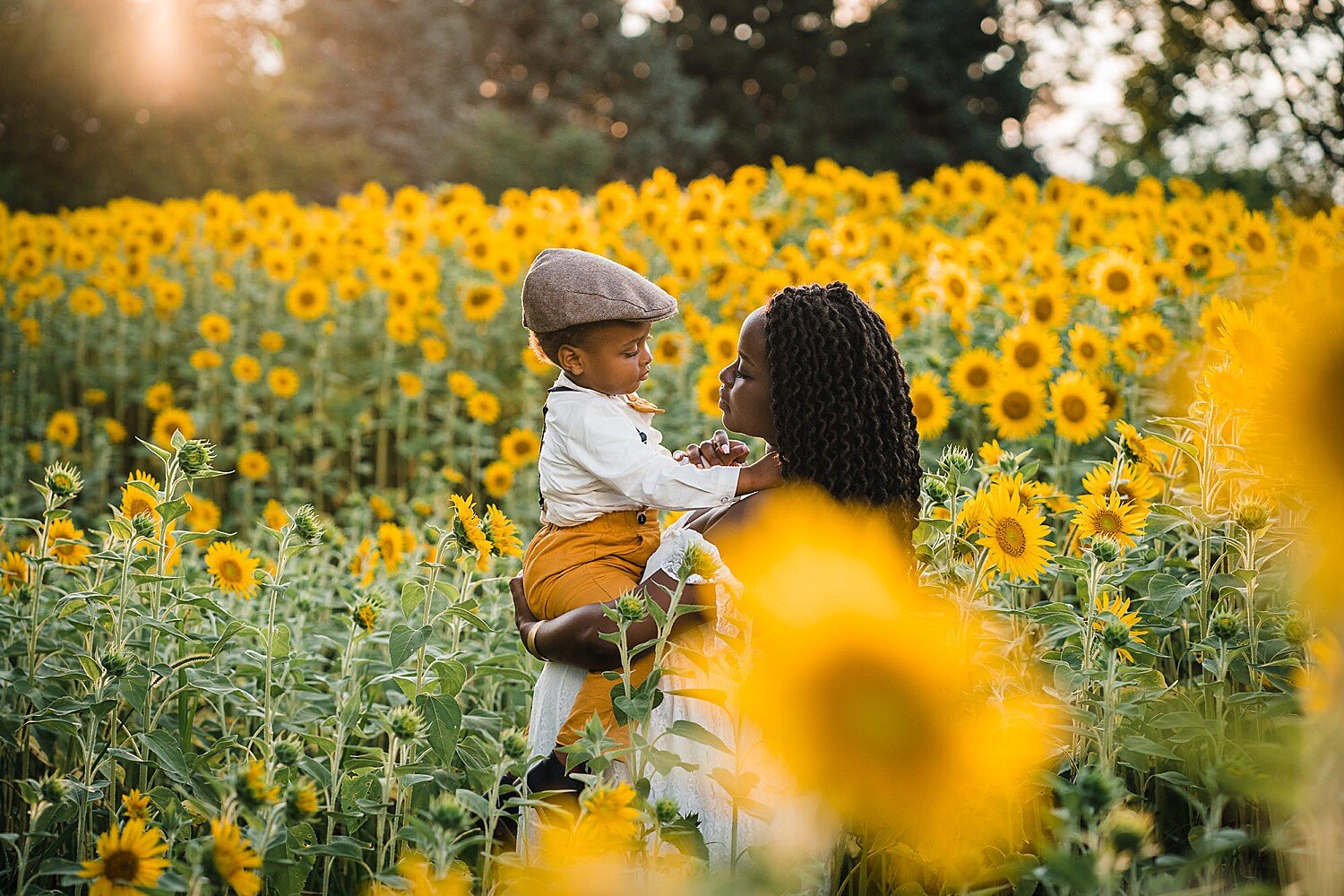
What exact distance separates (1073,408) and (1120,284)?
1.07 m

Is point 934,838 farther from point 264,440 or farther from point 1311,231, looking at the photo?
point 264,440

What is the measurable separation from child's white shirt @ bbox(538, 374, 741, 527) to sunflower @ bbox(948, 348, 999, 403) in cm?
171

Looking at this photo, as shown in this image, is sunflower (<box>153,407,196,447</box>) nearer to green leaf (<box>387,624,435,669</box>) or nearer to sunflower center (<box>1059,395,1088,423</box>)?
green leaf (<box>387,624,435,669</box>)

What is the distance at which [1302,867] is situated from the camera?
164 cm

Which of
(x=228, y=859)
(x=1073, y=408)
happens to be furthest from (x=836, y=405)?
(x=1073, y=408)

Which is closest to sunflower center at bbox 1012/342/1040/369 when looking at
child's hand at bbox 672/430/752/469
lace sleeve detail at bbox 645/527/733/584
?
child's hand at bbox 672/430/752/469

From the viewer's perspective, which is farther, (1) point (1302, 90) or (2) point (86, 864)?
(1) point (1302, 90)

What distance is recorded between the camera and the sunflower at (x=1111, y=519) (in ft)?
7.39

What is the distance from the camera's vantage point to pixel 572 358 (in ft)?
7.72

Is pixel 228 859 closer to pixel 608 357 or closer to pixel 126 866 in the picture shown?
pixel 126 866

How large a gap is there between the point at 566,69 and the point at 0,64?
1244 cm

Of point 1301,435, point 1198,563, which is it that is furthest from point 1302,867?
point 1198,563

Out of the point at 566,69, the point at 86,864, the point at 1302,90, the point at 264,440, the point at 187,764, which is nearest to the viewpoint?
the point at 86,864

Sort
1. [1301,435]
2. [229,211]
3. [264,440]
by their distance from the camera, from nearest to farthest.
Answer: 1. [1301,435]
2. [264,440]
3. [229,211]
